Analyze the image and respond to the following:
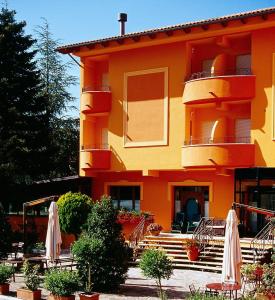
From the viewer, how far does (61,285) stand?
552 inches

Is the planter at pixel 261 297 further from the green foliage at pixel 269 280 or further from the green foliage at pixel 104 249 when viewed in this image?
the green foliage at pixel 104 249

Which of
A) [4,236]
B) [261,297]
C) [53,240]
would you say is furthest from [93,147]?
[261,297]

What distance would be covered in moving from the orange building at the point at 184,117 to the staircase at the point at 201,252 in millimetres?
3530

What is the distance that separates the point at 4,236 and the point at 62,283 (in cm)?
753

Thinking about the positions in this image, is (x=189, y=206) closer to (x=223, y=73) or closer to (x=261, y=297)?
(x=223, y=73)

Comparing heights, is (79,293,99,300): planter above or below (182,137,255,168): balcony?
below

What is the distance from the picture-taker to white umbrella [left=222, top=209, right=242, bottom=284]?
46.5 ft

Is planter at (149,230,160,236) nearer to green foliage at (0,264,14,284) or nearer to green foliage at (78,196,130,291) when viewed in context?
green foliage at (78,196,130,291)

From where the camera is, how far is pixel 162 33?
1058 inches

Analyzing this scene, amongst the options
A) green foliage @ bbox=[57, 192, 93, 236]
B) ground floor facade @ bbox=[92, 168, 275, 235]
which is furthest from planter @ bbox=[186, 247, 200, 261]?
green foliage @ bbox=[57, 192, 93, 236]

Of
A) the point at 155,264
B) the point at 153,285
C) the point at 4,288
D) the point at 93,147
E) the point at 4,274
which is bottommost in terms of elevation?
the point at 153,285

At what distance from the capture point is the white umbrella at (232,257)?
14.2m

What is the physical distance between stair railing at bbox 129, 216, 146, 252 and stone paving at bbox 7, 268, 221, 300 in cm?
318

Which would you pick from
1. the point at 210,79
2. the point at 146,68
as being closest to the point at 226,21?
the point at 210,79
